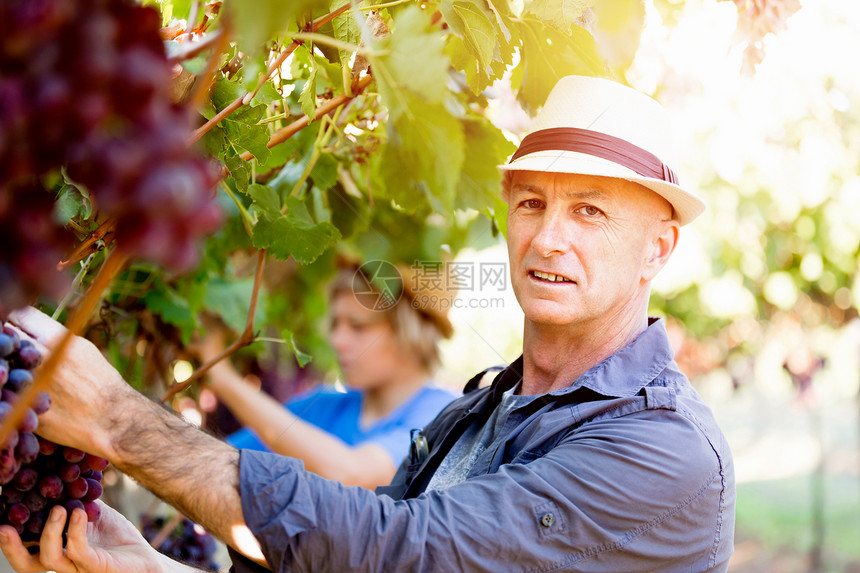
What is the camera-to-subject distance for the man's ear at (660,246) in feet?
6.06

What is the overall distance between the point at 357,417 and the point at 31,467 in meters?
3.00

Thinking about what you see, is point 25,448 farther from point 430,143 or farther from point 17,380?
point 430,143

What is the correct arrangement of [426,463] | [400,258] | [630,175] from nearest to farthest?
[630,175] < [426,463] < [400,258]

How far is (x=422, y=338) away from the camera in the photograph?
3713 millimetres

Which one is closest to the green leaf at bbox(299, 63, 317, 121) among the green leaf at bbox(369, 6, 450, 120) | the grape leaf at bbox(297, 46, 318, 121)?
the grape leaf at bbox(297, 46, 318, 121)

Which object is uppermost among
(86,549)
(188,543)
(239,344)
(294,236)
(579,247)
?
(579,247)

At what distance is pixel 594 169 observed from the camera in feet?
5.38

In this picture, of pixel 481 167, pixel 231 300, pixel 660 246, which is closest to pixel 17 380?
pixel 481 167

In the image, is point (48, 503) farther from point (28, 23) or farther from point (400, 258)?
point (400, 258)

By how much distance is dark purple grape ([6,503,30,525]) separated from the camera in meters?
1.01

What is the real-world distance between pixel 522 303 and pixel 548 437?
390mm

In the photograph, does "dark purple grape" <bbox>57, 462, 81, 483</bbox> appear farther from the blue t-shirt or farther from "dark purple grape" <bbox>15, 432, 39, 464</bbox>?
the blue t-shirt

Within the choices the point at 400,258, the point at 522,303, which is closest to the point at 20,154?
the point at 522,303

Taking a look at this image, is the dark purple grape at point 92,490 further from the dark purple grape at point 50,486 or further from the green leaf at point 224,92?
the green leaf at point 224,92
